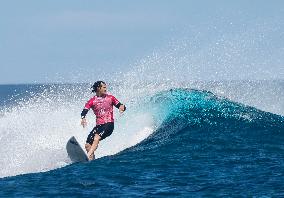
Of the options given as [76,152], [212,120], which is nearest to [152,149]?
[76,152]

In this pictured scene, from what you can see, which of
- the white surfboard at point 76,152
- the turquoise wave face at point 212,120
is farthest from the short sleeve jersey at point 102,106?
the turquoise wave face at point 212,120

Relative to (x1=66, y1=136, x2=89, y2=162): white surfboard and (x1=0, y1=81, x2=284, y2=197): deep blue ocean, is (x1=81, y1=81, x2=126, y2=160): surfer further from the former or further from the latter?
(x1=0, y1=81, x2=284, y2=197): deep blue ocean

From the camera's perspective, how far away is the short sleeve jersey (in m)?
15.0

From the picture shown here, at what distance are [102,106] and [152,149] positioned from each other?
2.05 meters

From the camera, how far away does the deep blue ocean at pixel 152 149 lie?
1010cm

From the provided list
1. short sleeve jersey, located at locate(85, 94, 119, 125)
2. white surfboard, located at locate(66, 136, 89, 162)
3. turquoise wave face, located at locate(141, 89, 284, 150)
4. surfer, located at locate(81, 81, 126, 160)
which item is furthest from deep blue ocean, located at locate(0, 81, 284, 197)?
short sleeve jersey, located at locate(85, 94, 119, 125)

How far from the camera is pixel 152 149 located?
13.7m

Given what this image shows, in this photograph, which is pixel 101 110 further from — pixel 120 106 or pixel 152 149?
pixel 152 149

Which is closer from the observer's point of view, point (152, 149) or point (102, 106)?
point (152, 149)

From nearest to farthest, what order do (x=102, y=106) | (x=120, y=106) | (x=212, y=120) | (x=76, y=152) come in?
(x=76, y=152) → (x=120, y=106) → (x=102, y=106) → (x=212, y=120)

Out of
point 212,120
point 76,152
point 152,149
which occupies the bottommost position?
point 152,149

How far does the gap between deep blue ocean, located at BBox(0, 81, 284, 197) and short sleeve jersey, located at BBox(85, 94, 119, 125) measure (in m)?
0.96

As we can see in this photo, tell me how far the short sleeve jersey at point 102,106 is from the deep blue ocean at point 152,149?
96cm

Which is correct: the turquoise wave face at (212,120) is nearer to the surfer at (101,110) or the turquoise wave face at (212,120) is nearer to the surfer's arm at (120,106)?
the surfer's arm at (120,106)
